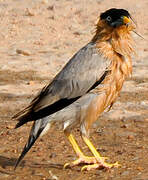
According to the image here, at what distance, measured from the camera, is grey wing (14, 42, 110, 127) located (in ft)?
21.0

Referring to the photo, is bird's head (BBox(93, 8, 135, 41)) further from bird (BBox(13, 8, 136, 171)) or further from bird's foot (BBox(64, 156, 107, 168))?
bird's foot (BBox(64, 156, 107, 168))

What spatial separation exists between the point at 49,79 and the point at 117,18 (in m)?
4.87

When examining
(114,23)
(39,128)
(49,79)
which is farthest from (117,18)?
(49,79)

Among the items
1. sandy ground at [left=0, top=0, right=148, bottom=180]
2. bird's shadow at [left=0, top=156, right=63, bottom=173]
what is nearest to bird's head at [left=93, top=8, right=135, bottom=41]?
sandy ground at [left=0, top=0, right=148, bottom=180]

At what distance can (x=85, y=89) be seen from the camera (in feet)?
21.2

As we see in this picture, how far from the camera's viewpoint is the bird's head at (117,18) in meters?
6.56

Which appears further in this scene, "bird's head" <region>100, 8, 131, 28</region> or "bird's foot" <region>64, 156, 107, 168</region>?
"bird's foot" <region>64, 156, 107, 168</region>

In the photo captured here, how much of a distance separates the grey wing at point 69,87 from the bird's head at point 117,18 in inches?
17.1

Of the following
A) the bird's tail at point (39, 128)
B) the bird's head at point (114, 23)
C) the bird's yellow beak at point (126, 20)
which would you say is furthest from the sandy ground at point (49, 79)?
the bird's yellow beak at point (126, 20)

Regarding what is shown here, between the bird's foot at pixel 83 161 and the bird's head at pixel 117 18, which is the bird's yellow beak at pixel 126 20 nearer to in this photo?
the bird's head at pixel 117 18

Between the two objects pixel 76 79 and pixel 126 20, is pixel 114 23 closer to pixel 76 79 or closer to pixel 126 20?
pixel 126 20

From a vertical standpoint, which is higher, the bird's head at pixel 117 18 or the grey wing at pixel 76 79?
the bird's head at pixel 117 18

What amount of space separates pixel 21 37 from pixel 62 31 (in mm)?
1086

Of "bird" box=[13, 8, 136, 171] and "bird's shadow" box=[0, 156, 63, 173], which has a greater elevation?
→ "bird" box=[13, 8, 136, 171]
